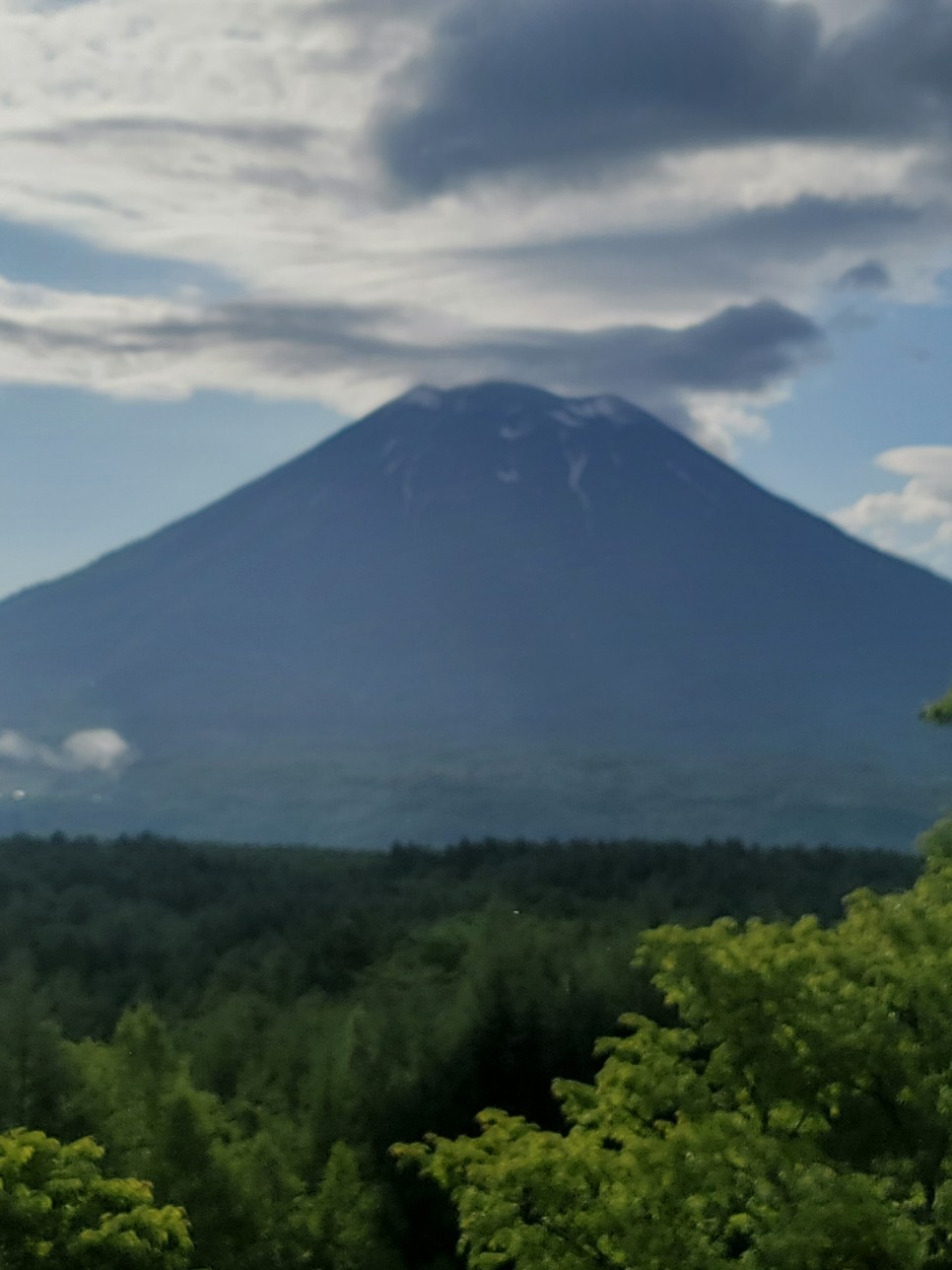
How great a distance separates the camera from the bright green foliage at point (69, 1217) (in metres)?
17.6

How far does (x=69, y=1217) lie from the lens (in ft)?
59.3

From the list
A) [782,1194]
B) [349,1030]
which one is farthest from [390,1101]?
[782,1194]

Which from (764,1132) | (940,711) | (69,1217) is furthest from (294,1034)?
(764,1132)

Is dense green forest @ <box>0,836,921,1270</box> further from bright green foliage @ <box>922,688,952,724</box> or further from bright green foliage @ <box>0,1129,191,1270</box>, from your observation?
bright green foliage @ <box>922,688,952,724</box>

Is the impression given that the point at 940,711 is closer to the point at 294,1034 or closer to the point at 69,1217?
the point at 69,1217

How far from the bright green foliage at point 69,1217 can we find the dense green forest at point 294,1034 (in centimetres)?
5

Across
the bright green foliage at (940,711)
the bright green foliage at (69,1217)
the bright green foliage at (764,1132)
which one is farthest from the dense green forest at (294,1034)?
the bright green foliage at (940,711)

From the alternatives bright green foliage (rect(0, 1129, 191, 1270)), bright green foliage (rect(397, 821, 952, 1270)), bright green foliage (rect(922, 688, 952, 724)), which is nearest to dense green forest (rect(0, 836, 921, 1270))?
bright green foliage (rect(0, 1129, 191, 1270))

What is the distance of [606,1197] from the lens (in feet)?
58.2

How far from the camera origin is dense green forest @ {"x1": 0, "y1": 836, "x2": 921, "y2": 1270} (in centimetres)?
3228

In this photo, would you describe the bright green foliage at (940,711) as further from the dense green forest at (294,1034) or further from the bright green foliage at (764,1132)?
the dense green forest at (294,1034)

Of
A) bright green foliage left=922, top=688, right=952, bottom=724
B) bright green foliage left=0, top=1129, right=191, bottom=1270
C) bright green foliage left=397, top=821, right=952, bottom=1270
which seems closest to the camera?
bright green foliage left=397, top=821, right=952, bottom=1270

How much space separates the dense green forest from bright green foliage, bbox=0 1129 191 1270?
0.15 ft

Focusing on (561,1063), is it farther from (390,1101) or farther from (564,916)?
(564,916)
